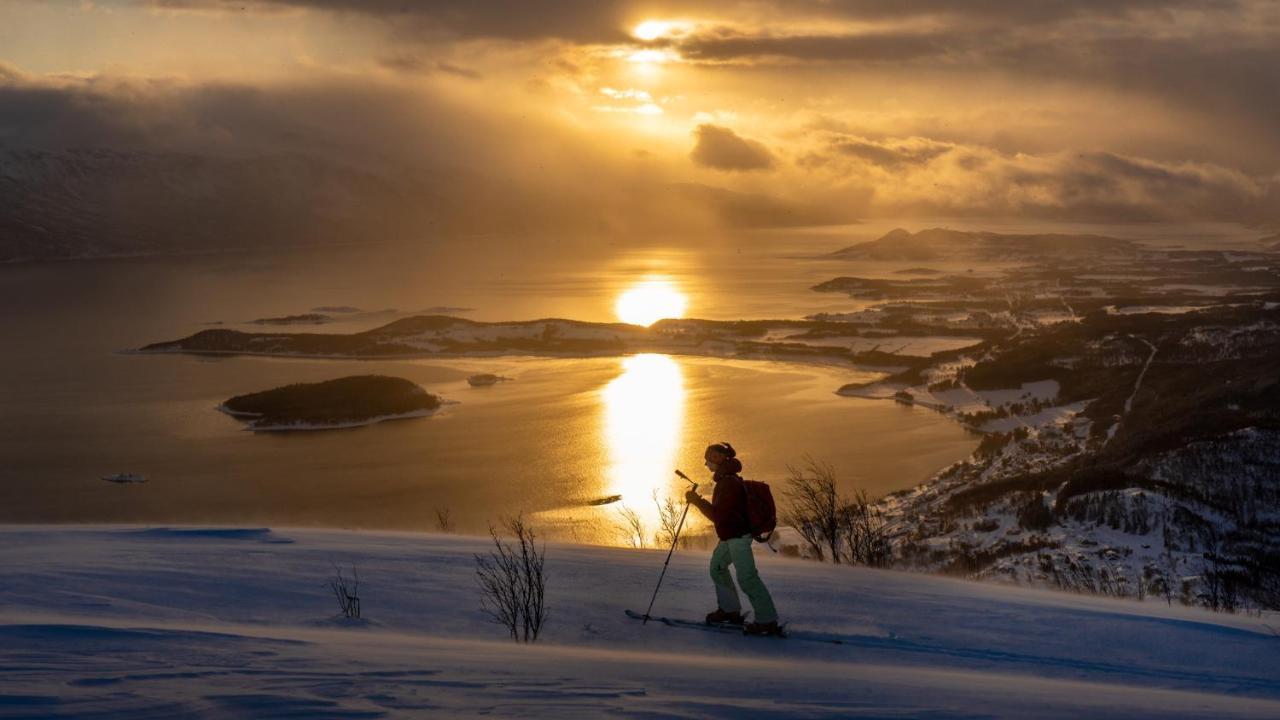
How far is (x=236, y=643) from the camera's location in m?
6.25

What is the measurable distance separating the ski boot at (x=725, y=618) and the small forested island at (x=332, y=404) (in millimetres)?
39231

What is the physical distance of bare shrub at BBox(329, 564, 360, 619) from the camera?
752 centimetres

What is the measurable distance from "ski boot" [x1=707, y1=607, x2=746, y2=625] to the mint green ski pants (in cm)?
3

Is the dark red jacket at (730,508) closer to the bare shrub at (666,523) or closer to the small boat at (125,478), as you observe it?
the bare shrub at (666,523)

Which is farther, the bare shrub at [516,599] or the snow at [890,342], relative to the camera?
the snow at [890,342]

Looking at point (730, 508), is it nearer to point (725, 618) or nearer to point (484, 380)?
point (725, 618)

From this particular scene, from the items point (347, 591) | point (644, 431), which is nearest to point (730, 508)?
point (347, 591)

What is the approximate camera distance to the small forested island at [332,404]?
45.0 metres

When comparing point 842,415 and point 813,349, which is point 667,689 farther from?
point 813,349

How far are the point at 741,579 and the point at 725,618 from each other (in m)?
0.42

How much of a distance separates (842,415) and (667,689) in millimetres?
40165

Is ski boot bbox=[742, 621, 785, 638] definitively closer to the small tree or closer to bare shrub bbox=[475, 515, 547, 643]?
bare shrub bbox=[475, 515, 547, 643]

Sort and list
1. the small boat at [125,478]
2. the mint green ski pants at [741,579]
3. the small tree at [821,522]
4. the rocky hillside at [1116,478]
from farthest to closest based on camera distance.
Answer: the small boat at [125,478], the rocky hillside at [1116,478], the small tree at [821,522], the mint green ski pants at [741,579]

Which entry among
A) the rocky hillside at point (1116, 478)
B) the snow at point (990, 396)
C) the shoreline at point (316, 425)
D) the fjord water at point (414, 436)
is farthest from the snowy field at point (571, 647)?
the snow at point (990, 396)
